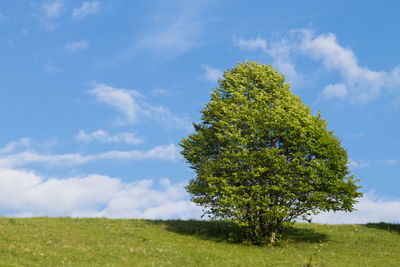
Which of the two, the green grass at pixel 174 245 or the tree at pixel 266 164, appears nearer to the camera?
the green grass at pixel 174 245

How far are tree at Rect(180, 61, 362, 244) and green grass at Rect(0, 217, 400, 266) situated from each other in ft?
9.93

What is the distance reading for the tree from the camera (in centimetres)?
3216

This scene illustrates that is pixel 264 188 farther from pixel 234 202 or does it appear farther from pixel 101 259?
pixel 101 259

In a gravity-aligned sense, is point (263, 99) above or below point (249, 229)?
above

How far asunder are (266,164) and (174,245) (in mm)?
9471

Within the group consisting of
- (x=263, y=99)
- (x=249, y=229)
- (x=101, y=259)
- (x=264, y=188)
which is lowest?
(x=101, y=259)

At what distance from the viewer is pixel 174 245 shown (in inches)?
1214

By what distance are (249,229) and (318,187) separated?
6599 millimetres

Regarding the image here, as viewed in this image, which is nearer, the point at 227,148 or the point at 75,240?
the point at 75,240

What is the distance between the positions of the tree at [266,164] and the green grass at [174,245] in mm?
3026

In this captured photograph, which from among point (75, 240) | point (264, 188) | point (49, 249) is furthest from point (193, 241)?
point (49, 249)

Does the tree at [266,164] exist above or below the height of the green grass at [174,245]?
above

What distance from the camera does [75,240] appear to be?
30.0 meters

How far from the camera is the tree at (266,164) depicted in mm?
32156
